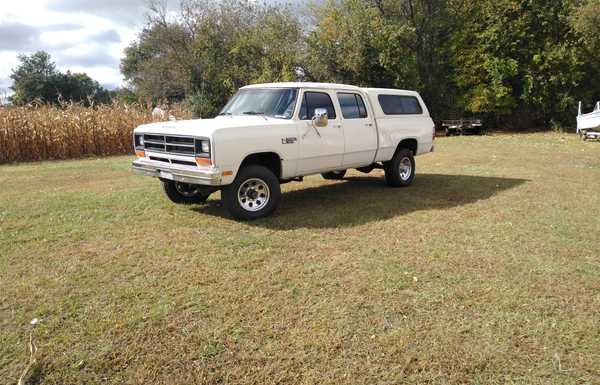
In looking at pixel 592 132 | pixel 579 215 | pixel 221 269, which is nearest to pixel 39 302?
pixel 221 269

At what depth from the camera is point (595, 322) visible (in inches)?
141

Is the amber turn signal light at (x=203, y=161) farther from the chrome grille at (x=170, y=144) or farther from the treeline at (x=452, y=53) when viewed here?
the treeline at (x=452, y=53)

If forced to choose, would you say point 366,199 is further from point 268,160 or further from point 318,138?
point 268,160

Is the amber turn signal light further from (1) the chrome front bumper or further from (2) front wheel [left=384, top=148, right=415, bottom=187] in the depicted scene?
(2) front wheel [left=384, top=148, right=415, bottom=187]

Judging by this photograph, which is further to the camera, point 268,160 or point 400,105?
point 400,105

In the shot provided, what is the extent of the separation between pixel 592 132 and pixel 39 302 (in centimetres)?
1970

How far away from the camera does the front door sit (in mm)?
6746

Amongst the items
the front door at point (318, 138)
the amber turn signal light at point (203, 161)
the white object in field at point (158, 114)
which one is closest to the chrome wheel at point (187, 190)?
the amber turn signal light at point (203, 161)

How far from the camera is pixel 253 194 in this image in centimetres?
645

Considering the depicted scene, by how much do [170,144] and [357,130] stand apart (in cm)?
316

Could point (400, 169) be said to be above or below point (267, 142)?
below

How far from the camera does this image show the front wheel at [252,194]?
240 inches

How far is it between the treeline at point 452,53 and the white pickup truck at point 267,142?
13.8 m

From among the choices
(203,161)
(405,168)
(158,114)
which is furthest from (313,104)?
(158,114)
